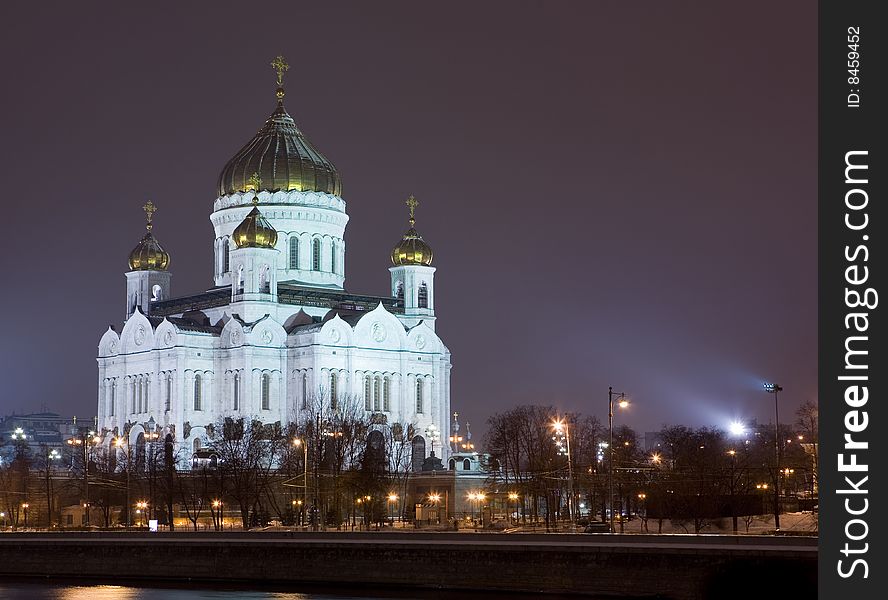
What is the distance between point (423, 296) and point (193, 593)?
5927cm

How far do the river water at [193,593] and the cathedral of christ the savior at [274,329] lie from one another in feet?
131

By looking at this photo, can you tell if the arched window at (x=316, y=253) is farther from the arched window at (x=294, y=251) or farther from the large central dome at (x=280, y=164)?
the large central dome at (x=280, y=164)

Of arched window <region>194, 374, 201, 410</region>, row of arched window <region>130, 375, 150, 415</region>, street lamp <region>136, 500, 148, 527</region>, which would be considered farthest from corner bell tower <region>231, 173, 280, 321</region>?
street lamp <region>136, 500, 148, 527</region>

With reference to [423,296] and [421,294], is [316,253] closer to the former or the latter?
[421,294]

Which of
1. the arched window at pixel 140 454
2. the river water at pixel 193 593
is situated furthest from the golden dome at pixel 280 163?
the river water at pixel 193 593

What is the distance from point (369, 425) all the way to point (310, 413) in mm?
3658

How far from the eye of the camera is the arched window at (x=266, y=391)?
10012 cm

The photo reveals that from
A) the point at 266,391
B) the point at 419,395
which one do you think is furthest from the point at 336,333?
the point at 419,395

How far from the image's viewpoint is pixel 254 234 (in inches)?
3976

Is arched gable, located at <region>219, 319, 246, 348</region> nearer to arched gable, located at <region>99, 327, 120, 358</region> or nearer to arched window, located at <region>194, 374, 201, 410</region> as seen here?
arched window, located at <region>194, 374, 201, 410</region>

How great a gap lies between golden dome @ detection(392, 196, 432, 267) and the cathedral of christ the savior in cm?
9
